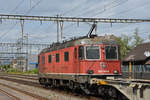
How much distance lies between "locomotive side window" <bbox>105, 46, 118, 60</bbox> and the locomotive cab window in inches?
21.5

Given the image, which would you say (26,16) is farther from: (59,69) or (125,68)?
(125,68)

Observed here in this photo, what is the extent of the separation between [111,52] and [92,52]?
1.18m

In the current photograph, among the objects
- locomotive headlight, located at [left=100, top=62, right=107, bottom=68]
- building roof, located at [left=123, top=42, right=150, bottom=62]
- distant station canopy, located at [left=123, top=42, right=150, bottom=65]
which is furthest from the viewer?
building roof, located at [left=123, top=42, right=150, bottom=62]

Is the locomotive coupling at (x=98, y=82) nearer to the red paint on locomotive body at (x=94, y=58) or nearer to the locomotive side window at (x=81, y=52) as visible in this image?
the red paint on locomotive body at (x=94, y=58)

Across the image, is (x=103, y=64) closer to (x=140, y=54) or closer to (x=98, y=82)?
(x=98, y=82)

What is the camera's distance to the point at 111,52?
15.0m

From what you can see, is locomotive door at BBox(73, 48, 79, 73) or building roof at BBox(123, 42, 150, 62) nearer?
locomotive door at BBox(73, 48, 79, 73)

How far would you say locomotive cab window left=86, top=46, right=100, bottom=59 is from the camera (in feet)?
48.3

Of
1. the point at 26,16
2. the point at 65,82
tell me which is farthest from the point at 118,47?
the point at 26,16

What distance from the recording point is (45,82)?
21828mm

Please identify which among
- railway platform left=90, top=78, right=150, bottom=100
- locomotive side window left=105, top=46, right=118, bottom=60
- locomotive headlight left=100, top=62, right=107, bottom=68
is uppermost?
locomotive side window left=105, top=46, right=118, bottom=60

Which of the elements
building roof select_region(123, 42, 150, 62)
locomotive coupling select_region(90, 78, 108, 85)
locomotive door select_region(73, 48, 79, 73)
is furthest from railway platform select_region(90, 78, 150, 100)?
building roof select_region(123, 42, 150, 62)

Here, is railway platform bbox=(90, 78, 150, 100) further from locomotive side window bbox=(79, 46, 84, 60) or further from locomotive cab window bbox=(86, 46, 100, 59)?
locomotive side window bbox=(79, 46, 84, 60)

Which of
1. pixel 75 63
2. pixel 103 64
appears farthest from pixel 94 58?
pixel 75 63
